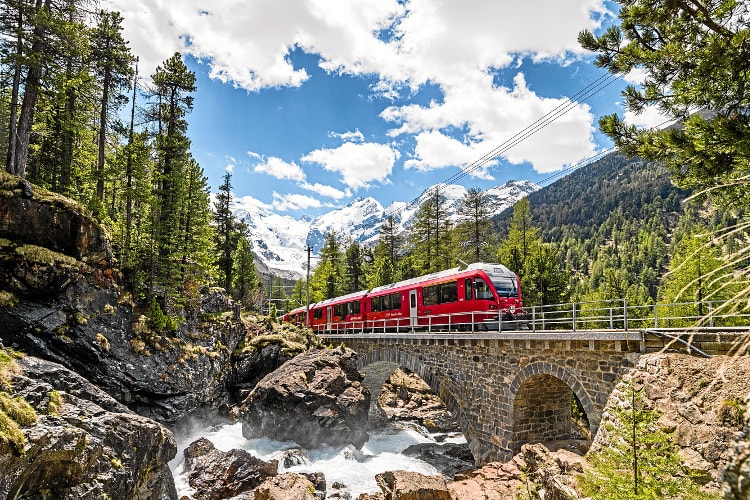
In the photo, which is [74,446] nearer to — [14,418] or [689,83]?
[14,418]

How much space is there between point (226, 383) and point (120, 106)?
715 inches

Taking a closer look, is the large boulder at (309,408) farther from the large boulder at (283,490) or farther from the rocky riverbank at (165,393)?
the large boulder at (283,490)

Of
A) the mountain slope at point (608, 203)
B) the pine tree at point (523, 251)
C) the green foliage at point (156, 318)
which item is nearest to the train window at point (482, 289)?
the pine tree at point (523, 251)

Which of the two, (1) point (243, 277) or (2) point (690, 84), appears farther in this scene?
(1) point (243, 277)

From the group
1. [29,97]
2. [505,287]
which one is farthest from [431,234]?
[29,97]

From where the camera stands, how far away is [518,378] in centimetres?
1468

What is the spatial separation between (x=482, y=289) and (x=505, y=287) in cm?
120

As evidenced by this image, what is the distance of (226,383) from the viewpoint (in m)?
24.8

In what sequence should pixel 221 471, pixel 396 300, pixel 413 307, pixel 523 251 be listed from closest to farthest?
1. pixel 221 471
2. pixel 413 307
3. pixel 396 300
4. pixel 523 251

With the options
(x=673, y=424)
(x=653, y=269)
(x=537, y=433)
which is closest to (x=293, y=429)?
(x=537, y=433)

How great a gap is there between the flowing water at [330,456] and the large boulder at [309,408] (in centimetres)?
48

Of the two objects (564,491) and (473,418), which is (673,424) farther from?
(473,418)

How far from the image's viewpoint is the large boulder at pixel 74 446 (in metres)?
7.81

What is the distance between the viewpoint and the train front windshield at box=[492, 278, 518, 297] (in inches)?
765
